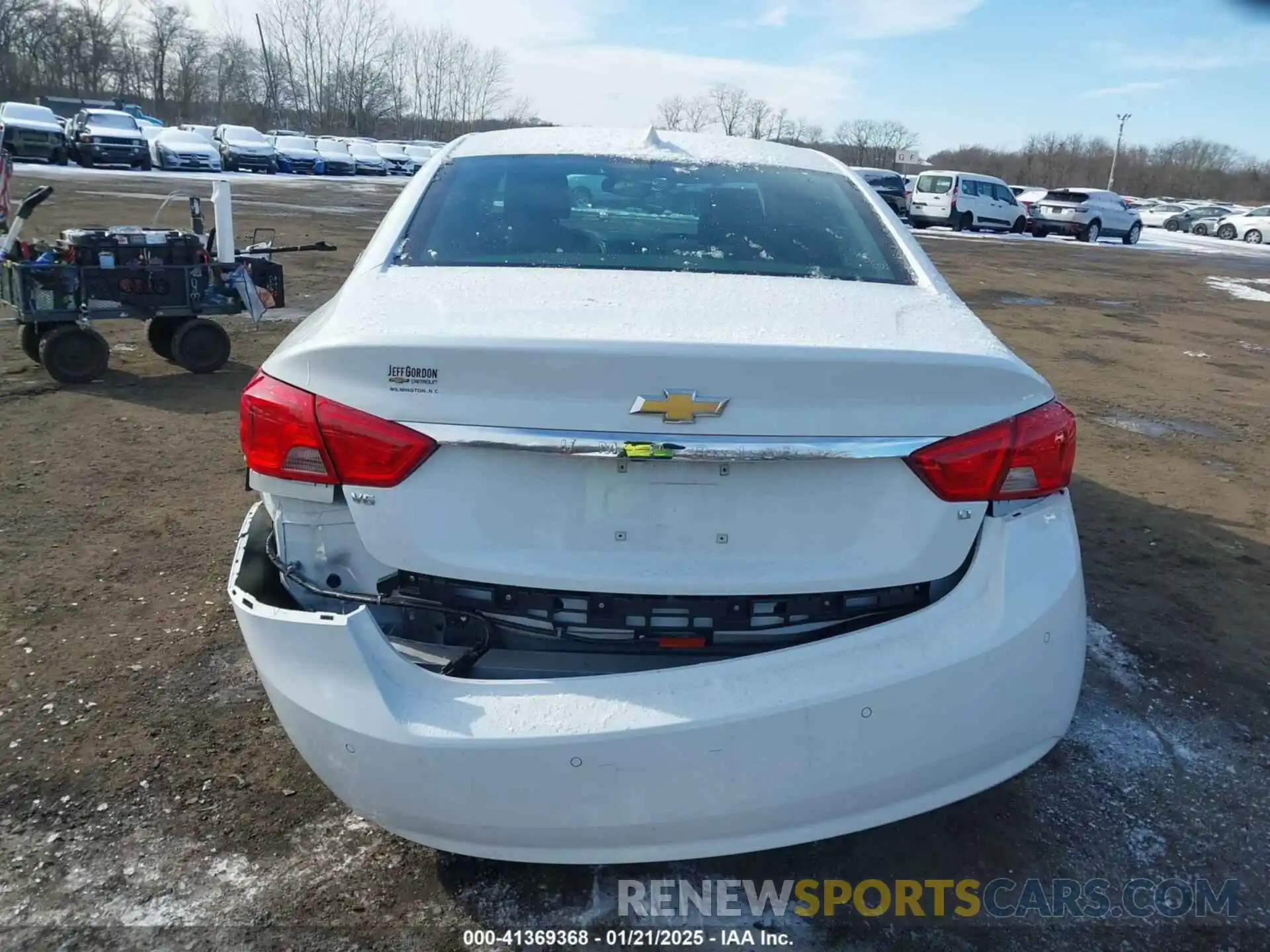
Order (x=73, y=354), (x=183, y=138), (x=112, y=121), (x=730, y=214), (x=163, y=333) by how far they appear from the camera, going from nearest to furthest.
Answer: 1. (x=730, y=214)
2. (x=73, y=354)
3. (x=163, y=333)
4. (x=112, y=121)
5. (x=183, y=138)

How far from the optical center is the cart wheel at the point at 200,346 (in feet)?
23.9

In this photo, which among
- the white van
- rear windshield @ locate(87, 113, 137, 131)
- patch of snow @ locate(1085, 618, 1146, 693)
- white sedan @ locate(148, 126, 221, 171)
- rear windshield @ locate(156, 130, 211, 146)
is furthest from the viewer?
rear windshield @ locate(156, 130, 211, 146)

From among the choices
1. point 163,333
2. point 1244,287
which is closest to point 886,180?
point 1244,287

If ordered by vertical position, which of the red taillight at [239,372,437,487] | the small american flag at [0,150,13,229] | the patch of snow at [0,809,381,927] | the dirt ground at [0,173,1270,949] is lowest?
the patch of snow at [0,809,381,927]

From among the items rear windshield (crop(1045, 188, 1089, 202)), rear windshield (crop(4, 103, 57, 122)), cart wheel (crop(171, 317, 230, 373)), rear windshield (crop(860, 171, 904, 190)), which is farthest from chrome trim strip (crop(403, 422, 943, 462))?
rear windshield (crop(4, 103, 57, 122))

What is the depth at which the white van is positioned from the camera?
97.8 feet

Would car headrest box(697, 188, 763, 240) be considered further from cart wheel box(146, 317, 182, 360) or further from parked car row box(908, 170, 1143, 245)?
parked car row box(908, 170, 1143, 245)

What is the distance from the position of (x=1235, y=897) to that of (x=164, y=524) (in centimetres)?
431

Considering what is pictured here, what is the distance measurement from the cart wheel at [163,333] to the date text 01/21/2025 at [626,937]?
21.4ft

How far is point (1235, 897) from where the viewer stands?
8.00 ft

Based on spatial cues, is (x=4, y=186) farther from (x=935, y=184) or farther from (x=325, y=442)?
(x=935, y=184)

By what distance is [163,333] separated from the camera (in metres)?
7.57

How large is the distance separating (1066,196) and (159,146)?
30.0 m

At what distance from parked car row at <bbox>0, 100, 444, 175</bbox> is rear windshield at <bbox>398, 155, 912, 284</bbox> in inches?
1176
